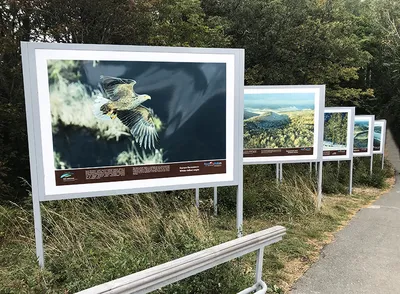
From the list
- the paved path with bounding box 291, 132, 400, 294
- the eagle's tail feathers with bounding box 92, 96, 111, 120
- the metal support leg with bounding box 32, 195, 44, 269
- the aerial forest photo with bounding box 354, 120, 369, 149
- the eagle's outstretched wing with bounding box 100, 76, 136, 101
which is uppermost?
the eagle's outstretched wing with bounding box 100, 76, 136, 101

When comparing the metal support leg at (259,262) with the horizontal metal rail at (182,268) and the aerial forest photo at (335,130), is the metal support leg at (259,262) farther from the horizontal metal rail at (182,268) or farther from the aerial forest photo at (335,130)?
the aerial forest photo at (335,130)

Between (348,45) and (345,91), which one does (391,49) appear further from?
(348,45)

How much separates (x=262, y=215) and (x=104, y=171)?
3929 millimetres

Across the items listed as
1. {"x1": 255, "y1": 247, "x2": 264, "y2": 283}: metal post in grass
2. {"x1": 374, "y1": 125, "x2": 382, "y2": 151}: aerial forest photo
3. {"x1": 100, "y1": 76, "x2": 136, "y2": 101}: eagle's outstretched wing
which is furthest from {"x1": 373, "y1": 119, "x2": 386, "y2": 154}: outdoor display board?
{"x1": 100, "y1": 76, "x2": 136, "y2": 101}: eagle's outstretched wing

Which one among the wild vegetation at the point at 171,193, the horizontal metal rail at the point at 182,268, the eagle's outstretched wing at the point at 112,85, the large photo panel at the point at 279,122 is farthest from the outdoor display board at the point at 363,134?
the eagle's outstretched wing at the point at 112,85

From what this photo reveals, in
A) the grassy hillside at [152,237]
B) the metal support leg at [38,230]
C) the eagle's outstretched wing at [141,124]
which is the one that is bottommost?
the grassy hillside at [152,237]

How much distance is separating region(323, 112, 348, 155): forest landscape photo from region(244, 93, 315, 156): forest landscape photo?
3.55 metres

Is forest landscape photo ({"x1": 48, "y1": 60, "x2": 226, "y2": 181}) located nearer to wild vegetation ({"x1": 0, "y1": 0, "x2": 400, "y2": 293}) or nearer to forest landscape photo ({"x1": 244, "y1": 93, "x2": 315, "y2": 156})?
wild vegetation ({"x1": 0, "y1": 0, "x2": 400, "y2": 293})

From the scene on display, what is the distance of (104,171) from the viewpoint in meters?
3.63

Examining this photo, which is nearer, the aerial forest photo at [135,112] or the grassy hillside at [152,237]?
the grassy hillside at [152,237]

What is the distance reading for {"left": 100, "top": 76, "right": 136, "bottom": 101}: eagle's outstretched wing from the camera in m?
3.60

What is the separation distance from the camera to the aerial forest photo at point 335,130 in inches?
397

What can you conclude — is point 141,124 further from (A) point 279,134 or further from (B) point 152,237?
(A) point 279,134

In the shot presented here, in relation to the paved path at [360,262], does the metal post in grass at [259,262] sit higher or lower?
higher
